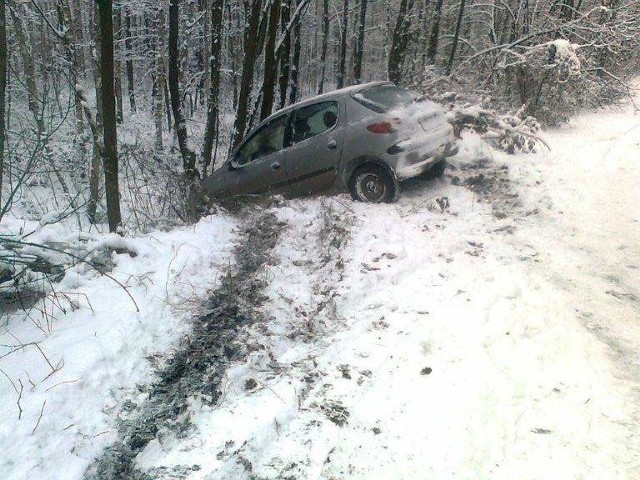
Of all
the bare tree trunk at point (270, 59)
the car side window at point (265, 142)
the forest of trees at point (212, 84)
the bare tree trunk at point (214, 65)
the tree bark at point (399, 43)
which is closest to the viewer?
the forest of trees at point (212, 84)

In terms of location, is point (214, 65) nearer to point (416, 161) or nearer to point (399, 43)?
point (416, 161)

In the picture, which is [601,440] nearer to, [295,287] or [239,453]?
[239,453]

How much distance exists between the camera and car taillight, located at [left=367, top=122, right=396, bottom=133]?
6398mm

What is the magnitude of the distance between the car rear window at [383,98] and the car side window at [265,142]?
1.35 metres

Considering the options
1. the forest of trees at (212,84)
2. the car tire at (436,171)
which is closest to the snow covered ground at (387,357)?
the car tire at (436,171)

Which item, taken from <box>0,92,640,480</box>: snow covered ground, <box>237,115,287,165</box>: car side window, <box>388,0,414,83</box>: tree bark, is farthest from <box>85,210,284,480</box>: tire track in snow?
<box>388,0,414,83</box>: tree bark

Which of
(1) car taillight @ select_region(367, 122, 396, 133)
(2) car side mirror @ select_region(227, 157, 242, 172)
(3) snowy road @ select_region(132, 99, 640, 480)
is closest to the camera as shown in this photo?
(3) snowy road @ select_region(132, 99, 640, 480)

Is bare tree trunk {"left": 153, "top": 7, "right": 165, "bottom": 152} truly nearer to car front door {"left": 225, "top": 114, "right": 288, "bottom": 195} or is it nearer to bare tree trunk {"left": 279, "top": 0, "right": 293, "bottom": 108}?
bare tree trunk {"left": 279, "top": 0, "right": 293, "bottom": 108}

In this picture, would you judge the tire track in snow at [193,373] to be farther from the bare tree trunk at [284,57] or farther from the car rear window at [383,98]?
the bare tree trunk at [284,57]

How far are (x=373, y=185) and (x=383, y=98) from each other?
4.05 ft

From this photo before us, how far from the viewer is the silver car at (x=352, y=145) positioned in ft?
21.2

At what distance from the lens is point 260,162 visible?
25.1 feet

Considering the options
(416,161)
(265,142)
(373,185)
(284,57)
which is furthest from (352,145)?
(284,57)

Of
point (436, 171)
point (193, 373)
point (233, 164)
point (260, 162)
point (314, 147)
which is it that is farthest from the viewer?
point (233, 164)
